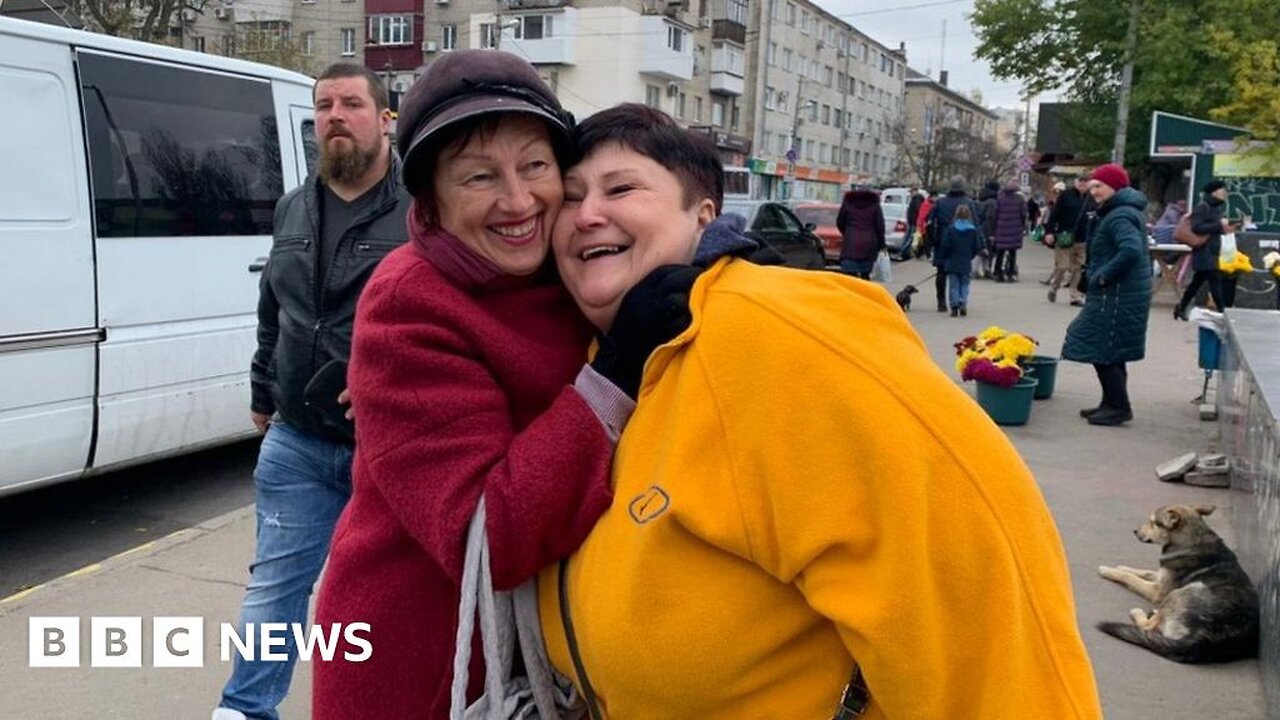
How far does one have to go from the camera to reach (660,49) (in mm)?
49750

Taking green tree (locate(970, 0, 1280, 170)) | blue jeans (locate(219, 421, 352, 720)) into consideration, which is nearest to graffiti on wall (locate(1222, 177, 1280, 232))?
green tree (locate(970, 0, 1280, 170))

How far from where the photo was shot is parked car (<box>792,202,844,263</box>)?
21500mm

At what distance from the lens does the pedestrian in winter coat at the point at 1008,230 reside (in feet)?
65.3

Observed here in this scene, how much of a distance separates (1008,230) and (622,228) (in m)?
20.7

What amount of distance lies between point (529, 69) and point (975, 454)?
90 centimetres

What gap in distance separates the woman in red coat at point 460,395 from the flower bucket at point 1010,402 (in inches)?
289

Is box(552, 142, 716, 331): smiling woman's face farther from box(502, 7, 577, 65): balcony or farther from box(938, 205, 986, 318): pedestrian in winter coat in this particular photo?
box(502, 7, 577, 65): balcony

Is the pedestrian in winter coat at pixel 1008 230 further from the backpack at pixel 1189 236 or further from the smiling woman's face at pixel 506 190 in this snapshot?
the smiling woman's face at pixel 506 190

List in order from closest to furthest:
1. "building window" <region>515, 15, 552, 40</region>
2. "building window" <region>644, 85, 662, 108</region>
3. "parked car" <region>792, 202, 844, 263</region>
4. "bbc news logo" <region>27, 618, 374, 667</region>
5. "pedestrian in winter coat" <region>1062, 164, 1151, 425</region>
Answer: "bbc news logo" <region>27, 618, 374, 667</region> → "pedestrian in winter coat" <region>1062, 164, 1151, 425</region> → "parked car" <region>792, 202, 844, 263</region> → "building window" <region>515, 15, 552, 40</region> → "building window" <region>644, 85, 662, 108</region>

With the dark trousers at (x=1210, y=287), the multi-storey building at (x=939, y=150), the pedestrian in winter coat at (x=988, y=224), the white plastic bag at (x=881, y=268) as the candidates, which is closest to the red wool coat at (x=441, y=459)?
the dark trousers at (x=1210, y=287)

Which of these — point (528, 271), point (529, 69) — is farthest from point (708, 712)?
point (529, 69)

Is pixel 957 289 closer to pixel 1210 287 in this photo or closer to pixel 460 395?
pixel 1210 287

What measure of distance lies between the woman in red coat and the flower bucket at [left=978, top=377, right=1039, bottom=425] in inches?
289

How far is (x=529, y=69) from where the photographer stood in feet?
5.45
